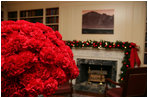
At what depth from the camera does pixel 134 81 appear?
6.82ft

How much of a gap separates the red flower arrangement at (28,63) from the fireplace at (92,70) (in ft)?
10.8

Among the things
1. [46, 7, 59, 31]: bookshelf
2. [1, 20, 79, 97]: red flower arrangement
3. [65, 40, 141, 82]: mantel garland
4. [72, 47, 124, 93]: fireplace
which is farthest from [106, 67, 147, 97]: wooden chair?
[46, 7, 59, 31]: bookshelf

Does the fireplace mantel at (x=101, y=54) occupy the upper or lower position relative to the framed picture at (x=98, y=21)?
lower

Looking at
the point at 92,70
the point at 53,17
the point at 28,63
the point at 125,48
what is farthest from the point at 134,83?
the point at 53,17

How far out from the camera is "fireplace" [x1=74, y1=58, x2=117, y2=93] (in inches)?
143

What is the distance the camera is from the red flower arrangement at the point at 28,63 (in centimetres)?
41

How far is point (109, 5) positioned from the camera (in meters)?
3.49

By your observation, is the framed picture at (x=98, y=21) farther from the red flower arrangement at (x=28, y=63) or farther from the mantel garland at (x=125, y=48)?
the red flower arrangement at (x=28, y=63)

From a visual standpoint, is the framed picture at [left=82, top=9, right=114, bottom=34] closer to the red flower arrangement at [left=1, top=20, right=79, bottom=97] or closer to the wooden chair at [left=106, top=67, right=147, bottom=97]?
the wooden chair at [left=106, top=67, right=147, bottom=97]

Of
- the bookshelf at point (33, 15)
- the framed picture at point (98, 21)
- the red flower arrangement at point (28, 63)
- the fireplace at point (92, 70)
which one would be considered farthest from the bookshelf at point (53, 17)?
the red flower arrangement at point (28, 63)

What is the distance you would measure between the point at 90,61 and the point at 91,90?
84 cm

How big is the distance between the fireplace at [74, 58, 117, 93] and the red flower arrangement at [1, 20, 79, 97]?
3279mm

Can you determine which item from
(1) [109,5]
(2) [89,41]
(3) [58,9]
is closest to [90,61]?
(2) [89,41]

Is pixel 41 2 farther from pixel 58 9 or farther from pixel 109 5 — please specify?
pixel 109 5
